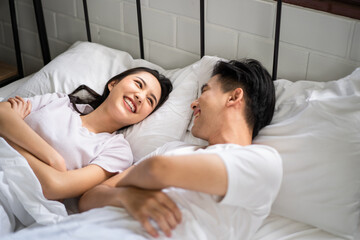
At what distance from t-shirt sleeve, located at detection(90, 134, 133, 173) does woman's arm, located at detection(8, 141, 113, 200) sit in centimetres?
3

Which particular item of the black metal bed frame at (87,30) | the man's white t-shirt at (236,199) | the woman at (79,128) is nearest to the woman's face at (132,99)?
the woman at (79,128)

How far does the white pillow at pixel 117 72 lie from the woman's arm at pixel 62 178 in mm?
216

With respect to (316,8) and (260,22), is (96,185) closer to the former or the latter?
(260,22)

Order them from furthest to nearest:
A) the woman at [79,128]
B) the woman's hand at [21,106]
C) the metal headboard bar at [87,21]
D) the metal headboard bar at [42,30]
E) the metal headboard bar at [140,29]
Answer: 1. the metal headboard bar at [42,30]
2. the metal headboard bar at [87,21]
3. the metal headboard bar at [140,29]
4. the woman's hand at [21,106]
5. the woman at [79,128]

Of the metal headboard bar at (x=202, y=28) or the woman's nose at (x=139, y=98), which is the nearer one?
the woman's nose at (x=139, y=98)

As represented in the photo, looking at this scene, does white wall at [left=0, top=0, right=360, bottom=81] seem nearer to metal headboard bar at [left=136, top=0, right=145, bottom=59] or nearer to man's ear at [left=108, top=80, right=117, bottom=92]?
metal headboard bar at [left=136, top=0, right=145, bottom=59]

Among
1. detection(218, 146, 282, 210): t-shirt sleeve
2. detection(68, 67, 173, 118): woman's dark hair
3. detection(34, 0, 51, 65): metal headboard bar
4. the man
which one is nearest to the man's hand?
the man

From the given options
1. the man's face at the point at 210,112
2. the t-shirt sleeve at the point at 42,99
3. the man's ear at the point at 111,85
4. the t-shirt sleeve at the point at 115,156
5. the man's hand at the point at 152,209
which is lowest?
the t-shirt sleeve at the point at 115,156

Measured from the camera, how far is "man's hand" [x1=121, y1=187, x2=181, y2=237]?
111cm

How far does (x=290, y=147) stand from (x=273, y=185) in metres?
0.18

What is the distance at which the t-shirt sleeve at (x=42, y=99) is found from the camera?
5.04 ft

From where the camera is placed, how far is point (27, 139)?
1.35 metres

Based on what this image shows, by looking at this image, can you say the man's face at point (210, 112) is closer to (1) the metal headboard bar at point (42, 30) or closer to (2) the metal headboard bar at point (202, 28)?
(2) the metal headboard bar at point (202, 28)

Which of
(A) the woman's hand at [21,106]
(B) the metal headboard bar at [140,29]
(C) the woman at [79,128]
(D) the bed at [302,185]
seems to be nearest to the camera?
(D) the bed at [302,185]
